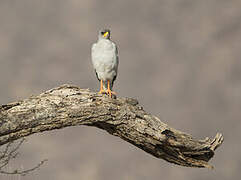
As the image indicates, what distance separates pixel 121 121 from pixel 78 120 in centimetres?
46

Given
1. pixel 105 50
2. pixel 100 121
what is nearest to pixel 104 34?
pixel 105 50

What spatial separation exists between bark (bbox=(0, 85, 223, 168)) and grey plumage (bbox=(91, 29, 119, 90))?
4.27 feet

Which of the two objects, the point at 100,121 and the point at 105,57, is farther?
the point at 105,57

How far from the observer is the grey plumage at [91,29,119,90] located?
4777 millimetres

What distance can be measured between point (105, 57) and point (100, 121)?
1.57 metres

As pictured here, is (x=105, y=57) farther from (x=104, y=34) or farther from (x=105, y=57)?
(x=104, y=34)

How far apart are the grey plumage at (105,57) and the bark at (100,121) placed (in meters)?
1.30

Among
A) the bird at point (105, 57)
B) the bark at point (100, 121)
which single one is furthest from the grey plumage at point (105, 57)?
the bark at point (100, 121)

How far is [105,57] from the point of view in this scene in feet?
15.7

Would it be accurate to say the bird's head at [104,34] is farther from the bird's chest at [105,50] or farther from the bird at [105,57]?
the bird's chest at [105,50]

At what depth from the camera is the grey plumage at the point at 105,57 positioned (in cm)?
478

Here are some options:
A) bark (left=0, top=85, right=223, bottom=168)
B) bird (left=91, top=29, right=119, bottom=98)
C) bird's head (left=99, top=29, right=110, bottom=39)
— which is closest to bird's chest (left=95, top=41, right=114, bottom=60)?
bird (left=91, top=29, right=119, bottom=98)

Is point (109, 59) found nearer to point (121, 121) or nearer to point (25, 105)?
point (121, 121)

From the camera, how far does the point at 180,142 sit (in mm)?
3660
